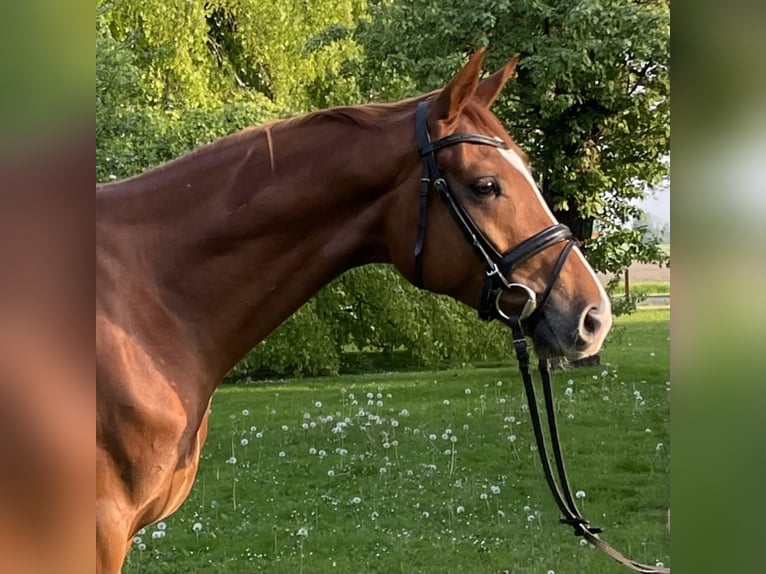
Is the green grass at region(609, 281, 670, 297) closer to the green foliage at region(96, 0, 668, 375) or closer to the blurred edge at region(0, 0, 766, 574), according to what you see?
the green foliage at region(96, 0, 668, 375)

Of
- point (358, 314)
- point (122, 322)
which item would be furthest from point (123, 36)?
point (122, 322)

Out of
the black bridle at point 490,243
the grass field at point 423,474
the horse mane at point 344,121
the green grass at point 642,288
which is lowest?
the grass field at point 423,474

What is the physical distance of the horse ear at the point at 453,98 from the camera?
1580mm

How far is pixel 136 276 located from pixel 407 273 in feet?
2.20

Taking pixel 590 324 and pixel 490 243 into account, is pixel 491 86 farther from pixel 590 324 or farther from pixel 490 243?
pixel 590 324

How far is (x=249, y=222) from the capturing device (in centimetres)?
164
